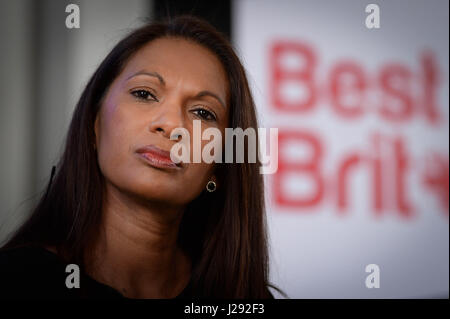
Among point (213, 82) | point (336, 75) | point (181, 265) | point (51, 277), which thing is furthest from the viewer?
point (336, 75)

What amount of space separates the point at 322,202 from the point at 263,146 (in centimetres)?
24

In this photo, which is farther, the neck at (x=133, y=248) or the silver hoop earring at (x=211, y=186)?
Answer: the silver hoop earring at (x=211, y=186)

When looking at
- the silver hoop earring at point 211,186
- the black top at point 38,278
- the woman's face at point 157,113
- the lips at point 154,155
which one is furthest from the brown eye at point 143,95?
the black top at point 38,278

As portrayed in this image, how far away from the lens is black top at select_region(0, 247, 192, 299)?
96 cm

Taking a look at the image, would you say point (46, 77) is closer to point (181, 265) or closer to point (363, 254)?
point (181, 265)

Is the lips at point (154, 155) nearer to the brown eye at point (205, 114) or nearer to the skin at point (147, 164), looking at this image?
the skin at point (147, 164)

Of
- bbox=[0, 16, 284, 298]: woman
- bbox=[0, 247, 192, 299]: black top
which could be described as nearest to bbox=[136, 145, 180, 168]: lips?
bbox=[0, 16, 284, 298]: woman

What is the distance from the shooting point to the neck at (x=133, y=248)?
3.49ft

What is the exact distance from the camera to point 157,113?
1022 millimetres

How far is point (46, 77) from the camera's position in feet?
3.92

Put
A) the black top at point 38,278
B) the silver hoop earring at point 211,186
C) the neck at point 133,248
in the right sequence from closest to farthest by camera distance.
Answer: the black top at point 38,278 → the neck at point 133,248 → the silver hoop earring at point 211,186

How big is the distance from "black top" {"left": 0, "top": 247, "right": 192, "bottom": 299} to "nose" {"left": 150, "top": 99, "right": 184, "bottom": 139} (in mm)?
328

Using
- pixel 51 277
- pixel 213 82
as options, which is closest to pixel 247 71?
pixel 213 82

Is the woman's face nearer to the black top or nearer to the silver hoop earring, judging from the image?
the silver hoop earring
